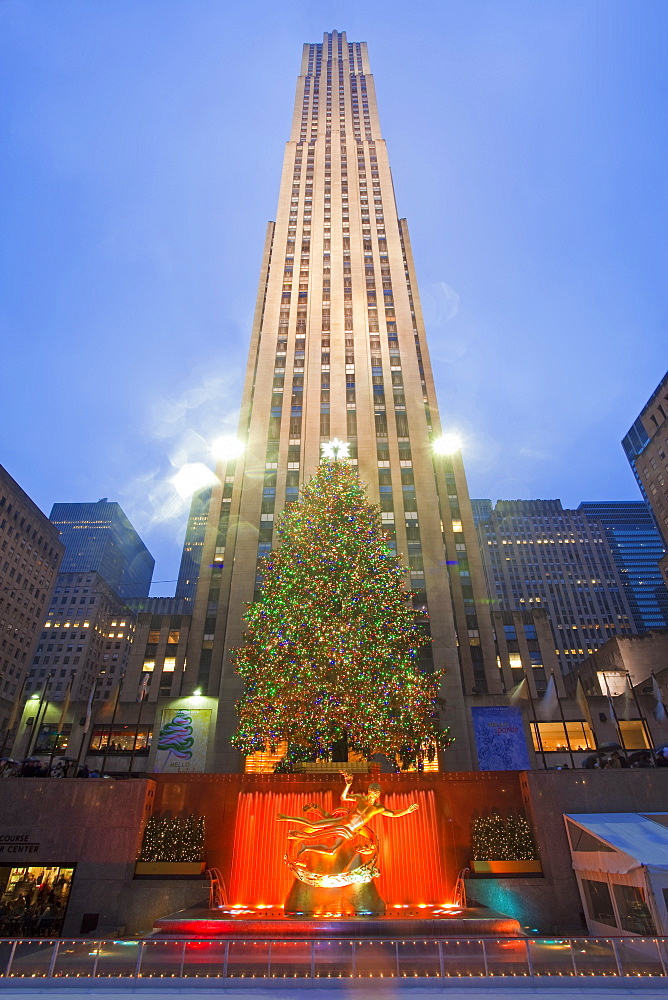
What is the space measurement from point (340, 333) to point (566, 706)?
44049mm

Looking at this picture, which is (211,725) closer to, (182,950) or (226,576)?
(226,576)

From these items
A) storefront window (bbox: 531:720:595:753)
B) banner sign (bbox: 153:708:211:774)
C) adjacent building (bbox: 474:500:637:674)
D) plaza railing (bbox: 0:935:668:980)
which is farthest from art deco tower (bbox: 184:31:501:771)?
adjacent building (bbox: 474:500:637:674)

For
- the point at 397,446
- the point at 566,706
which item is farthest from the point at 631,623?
the point at 397,446

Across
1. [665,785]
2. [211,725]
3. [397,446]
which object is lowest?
[665,785]

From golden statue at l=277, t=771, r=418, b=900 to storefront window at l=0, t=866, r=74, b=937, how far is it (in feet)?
25.5

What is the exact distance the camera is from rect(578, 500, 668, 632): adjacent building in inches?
5300

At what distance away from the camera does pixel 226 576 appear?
5544 centimetres

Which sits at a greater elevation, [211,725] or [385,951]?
[211,725]

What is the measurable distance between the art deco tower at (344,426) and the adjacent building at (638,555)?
9331cm

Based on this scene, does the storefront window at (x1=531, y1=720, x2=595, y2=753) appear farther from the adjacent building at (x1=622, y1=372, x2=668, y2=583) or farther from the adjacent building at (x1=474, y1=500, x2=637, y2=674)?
the adjacent building at (x1=474, y1=500, x2=637, y2=674)

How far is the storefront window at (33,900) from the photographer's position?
15.4m

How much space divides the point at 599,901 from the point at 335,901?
7505 millimetres

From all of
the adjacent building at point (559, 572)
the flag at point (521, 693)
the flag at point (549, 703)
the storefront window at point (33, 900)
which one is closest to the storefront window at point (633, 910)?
the storefront window at point (33, 900)

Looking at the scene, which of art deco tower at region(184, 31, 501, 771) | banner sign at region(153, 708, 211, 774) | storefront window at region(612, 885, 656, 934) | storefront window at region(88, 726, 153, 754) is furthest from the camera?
storefront window at region(88, 726, 153, 754)
